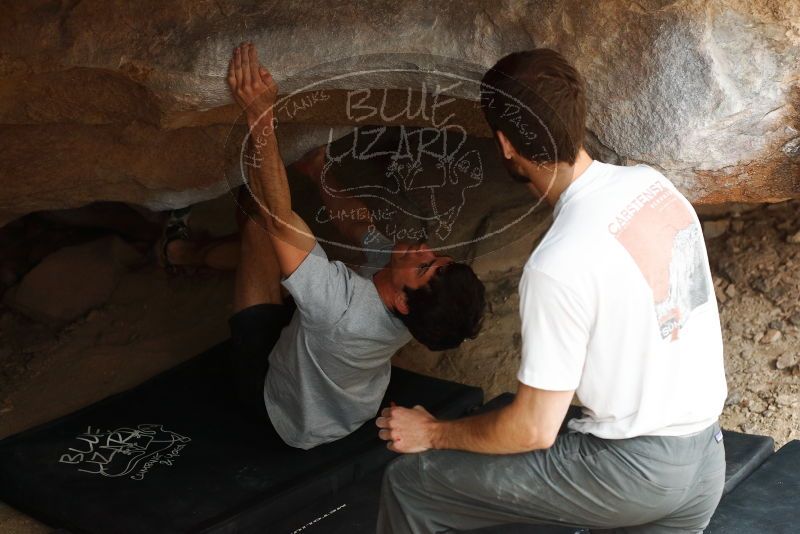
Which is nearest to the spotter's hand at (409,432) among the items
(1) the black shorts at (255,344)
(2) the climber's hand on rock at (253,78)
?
(2) the climber's hand on rock at (253,78)

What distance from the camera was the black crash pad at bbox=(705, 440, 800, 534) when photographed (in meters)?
2.27

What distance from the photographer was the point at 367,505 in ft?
8.17

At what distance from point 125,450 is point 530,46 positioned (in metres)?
1.58

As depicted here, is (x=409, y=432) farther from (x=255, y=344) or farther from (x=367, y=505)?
(x=255, y=344)

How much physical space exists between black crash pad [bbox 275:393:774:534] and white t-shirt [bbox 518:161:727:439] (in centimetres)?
61

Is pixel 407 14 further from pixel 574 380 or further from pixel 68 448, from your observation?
pixel 68 448

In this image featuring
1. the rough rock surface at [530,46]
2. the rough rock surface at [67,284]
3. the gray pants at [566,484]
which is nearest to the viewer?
the gray pants at [566,484]

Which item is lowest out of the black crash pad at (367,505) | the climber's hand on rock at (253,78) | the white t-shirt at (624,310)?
the black crash pad at (367,505)

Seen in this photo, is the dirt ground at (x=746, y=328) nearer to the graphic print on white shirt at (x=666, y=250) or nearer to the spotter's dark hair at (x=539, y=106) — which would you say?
the graphic print on white shirt at (x=666, y=250)

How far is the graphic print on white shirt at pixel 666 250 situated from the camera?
1.70 meters

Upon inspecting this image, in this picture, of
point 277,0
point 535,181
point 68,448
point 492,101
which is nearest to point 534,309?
point 535,181

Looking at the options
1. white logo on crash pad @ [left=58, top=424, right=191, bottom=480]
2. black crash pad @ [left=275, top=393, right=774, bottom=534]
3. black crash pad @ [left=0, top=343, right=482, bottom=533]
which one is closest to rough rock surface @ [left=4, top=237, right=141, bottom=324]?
black crash pad @ [left=0, top=343, right=482, bottom=533]

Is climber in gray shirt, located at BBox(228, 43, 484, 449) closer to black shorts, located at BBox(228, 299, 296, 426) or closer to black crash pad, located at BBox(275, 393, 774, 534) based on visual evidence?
black shorts, located at BBox(228, 299, 296, 426)

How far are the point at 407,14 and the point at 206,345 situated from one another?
5.40 feet
